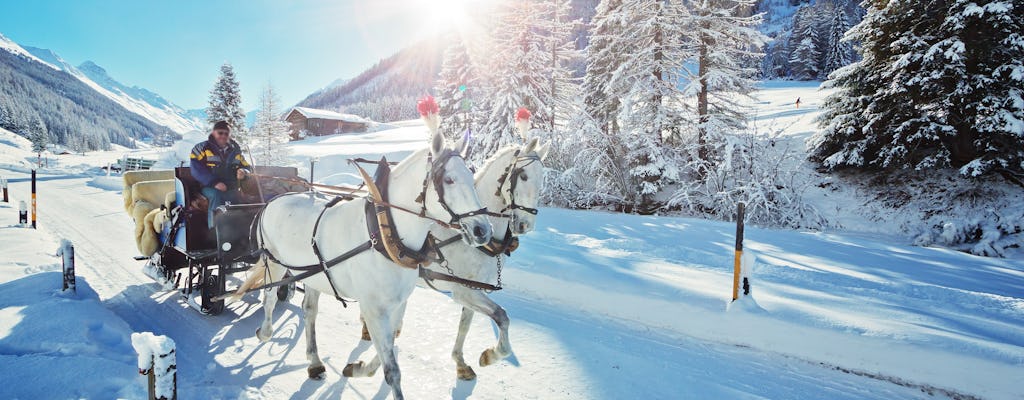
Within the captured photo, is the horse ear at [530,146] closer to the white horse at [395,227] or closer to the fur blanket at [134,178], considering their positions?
the white horse at [395,227]

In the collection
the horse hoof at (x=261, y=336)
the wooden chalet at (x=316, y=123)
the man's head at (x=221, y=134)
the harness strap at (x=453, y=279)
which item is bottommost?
the horse hoof at (x=261, y=336)

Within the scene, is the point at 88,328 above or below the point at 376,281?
below

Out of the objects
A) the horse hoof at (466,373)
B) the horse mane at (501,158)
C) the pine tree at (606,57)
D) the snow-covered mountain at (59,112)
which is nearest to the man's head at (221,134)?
the horse mane at (501,158)

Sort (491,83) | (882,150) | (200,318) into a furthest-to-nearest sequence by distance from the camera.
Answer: (491,83) < (882,150) < (200,318)

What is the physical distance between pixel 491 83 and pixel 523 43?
242cm

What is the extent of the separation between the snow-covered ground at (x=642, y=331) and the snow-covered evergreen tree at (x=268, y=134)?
1855cm

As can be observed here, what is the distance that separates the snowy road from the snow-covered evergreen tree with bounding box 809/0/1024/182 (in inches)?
535

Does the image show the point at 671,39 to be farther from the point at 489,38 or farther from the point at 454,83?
the point at 454,83

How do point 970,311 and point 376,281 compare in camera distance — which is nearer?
point 376,281

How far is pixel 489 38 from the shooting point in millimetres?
18984

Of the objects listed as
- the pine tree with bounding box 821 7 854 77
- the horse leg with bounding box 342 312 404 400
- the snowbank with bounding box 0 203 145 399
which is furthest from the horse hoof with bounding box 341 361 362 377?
the pine tree with bounding box 821 7 854 77

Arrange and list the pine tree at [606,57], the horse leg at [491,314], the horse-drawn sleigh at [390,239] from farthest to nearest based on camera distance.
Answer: the pine tree at [606,57]
the horse leg at [491,314]
the horse-drawn sleigh at [390,239]

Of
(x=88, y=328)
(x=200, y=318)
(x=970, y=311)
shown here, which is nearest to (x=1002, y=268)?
(x=970, y=311)

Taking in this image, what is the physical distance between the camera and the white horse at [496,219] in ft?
13.0
